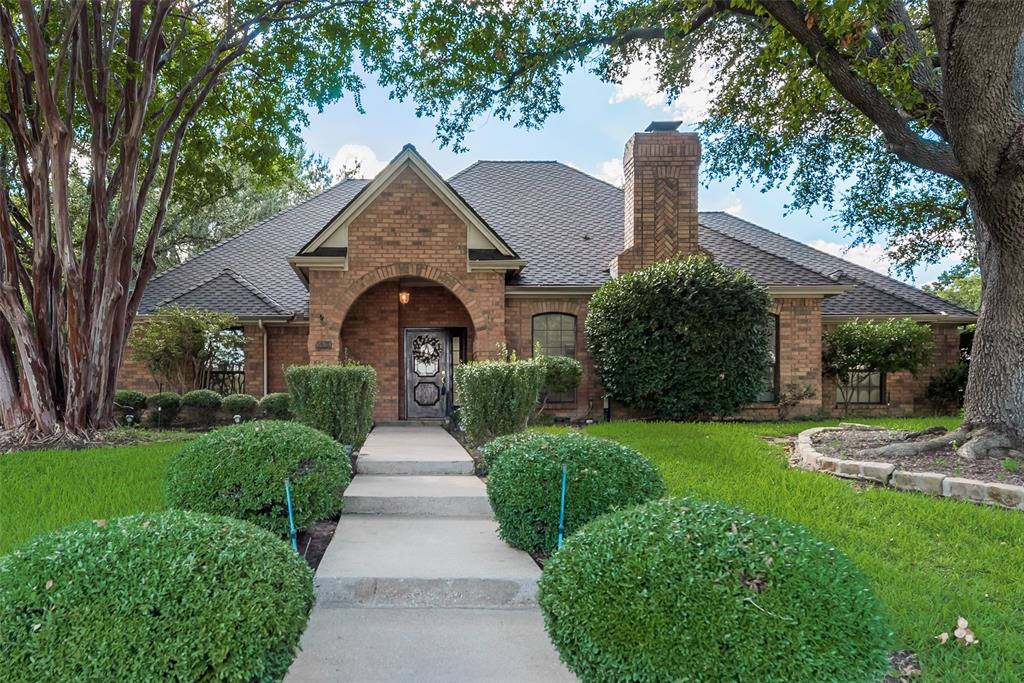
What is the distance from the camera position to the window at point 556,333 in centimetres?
1345

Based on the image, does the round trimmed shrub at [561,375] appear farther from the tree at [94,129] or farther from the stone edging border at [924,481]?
the tree at [94,129]

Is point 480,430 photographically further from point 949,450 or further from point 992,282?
point 992,282

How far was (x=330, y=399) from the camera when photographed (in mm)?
7457

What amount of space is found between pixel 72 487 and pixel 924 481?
8316 millimetres

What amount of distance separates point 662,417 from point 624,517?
9666mm

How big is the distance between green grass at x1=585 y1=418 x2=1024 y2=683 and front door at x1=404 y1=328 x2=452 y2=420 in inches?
287

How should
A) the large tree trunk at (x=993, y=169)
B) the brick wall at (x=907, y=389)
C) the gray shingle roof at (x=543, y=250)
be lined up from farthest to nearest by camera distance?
the brick wall at (x=907, y=389) → the gray shingle roof at (x=543, y=250) → the large tree trunk at (x=993, y=169)

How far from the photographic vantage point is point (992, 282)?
754 centimetres

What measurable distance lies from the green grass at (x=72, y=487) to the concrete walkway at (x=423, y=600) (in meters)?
1.98

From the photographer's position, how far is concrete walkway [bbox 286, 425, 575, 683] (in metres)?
3.09

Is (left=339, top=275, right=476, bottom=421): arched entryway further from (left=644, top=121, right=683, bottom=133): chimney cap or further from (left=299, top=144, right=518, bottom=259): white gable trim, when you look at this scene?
(left=644, top=121, right=683, bottom=133): chimney cap

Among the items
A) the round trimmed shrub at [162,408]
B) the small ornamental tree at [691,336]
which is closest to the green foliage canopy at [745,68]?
the small ornamental tree at [691,336]

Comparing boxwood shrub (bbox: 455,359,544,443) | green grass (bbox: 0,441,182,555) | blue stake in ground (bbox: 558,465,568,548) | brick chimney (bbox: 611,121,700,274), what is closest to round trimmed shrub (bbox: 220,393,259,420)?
green grass (bbox: 0,441,182,555)

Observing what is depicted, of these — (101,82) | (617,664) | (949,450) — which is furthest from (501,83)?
(617,664)
